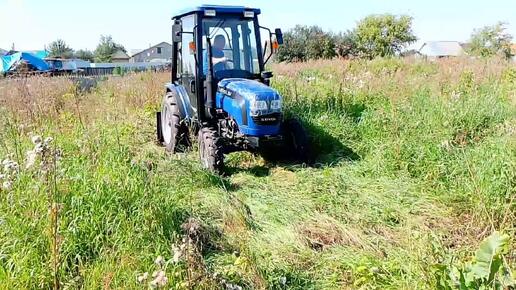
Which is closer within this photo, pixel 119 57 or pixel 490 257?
pixel 490 257

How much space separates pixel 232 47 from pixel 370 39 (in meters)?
32.0

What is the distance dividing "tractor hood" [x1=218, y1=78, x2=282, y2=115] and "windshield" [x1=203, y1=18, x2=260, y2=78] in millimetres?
403

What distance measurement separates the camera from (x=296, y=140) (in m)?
5.89

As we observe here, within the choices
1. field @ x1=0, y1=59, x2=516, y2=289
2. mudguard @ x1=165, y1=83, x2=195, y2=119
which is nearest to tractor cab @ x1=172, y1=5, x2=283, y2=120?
mudguard @ x1=165, y1=83, x2=195, y2=119

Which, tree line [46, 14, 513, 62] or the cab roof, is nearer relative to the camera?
the cab roof

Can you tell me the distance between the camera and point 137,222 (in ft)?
10.9

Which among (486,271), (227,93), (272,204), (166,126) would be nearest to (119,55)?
(166,126)

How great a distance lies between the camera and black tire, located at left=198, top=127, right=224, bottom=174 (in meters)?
5.29

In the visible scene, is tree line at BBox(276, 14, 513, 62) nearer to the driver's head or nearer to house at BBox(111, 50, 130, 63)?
the driver's head

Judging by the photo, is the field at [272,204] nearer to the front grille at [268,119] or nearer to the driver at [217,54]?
the front grille at [268,119]

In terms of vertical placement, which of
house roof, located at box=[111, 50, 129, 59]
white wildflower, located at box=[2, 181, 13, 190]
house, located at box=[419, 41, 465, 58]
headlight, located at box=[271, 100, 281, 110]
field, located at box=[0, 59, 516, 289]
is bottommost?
field, located at box=[0, 59, 516, 289]

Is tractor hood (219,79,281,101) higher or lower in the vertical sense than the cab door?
lower

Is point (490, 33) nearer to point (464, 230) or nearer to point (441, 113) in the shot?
point (441, 113)

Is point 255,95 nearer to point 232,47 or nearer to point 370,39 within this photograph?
point 232,47
